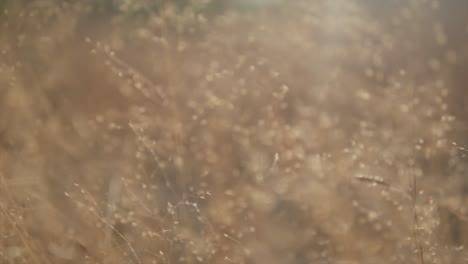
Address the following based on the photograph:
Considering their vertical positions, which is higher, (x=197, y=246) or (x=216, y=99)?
(x=197, y=246)

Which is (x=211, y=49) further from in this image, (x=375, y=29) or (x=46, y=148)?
(x=46, y=148)

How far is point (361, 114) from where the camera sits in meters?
2.47

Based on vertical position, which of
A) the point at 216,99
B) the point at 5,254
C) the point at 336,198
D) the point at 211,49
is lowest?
the point at 211,49

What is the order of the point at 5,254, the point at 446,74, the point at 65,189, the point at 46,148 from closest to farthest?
the point at 5,254 < the point at 65,189 < the point at 46,148 < the point at 446,74

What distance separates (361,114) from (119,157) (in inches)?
28.7

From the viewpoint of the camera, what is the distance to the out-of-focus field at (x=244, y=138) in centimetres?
151

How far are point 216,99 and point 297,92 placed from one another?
368 mm

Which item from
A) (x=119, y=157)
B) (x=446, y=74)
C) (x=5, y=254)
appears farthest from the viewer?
(x=446, y=74)

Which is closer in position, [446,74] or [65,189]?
[65,189]

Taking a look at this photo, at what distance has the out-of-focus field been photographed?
1.51 metres

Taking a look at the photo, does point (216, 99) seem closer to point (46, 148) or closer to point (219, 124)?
point (219, 124)

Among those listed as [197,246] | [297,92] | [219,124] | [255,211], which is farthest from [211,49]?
[197,246]

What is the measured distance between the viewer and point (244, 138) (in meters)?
2.30

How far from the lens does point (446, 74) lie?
8.58 feet
